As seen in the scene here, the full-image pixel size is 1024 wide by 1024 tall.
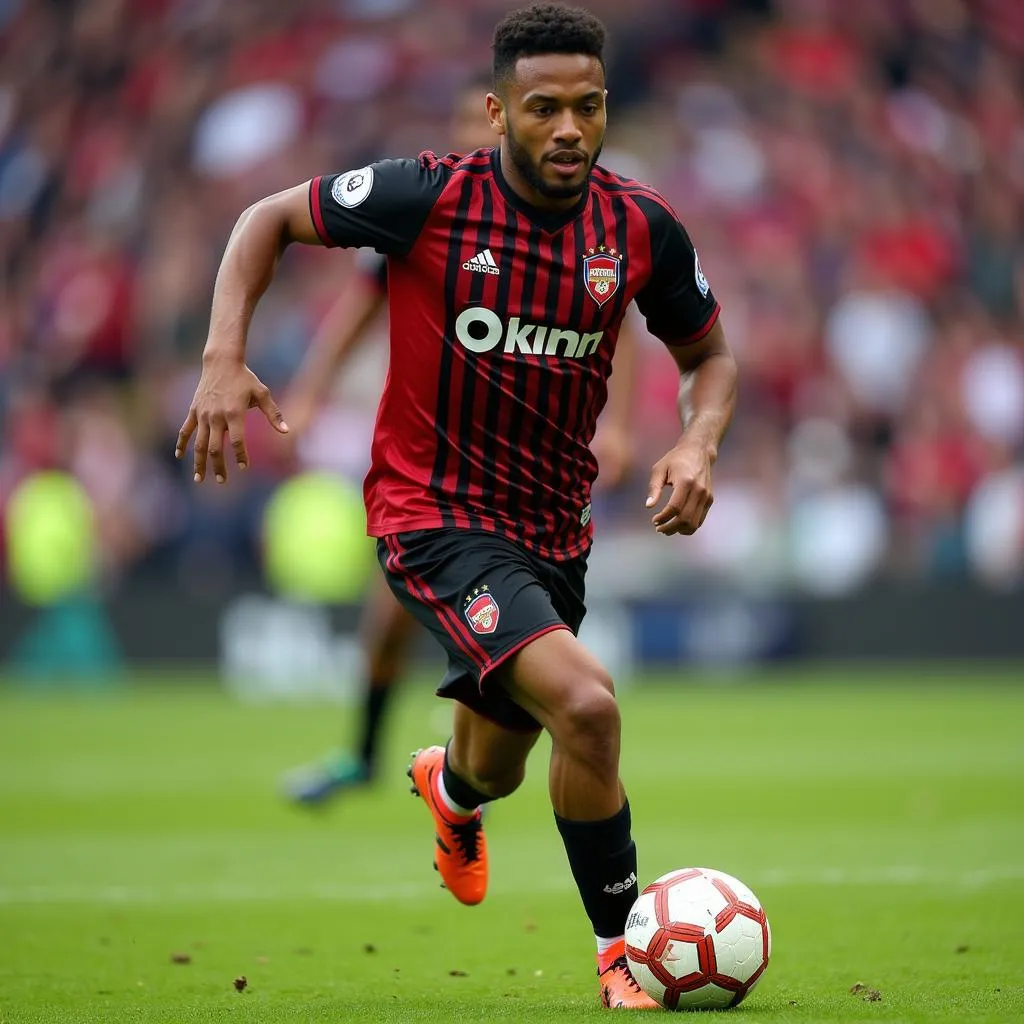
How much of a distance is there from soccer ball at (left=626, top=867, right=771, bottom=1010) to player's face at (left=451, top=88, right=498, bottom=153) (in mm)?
3786

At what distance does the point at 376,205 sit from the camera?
486 centimetres

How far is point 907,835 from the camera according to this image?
8109 millimetres

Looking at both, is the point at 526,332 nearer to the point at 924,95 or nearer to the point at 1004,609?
the point at 1004,609

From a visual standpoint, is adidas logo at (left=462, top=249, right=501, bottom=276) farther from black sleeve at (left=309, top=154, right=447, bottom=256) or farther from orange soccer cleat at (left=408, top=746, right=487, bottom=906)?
orange soccer cleat at (left=408, top=746, right=487, bottom=906)

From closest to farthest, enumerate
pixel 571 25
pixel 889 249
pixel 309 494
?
pixel 571 25 < pixel 309 494 < pixel 889 249

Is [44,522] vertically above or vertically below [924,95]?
below

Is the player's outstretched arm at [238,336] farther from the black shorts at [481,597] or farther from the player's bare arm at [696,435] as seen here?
the player's bare arm at [696,435]

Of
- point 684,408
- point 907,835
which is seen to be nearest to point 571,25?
point 684,408

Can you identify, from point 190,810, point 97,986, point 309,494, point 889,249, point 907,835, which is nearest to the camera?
point 97,986

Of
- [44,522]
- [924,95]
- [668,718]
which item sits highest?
[924,95]

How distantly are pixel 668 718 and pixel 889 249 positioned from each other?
6590 millimetres

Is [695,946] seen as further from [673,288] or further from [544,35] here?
[544,35]

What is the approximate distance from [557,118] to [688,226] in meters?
13.9

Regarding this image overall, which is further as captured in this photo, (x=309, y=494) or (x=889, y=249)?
(x=889, y=249)
